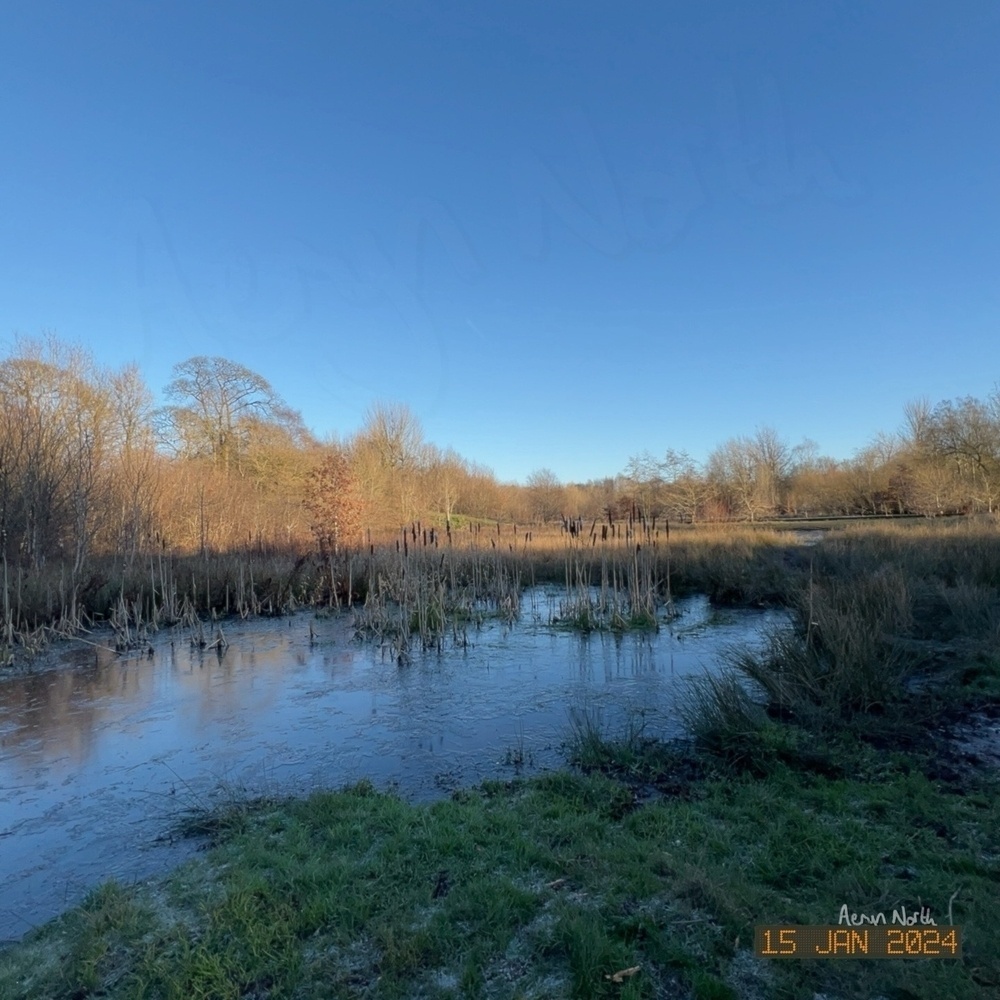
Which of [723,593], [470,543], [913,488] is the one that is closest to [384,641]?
[470,543]

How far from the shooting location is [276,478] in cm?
2219

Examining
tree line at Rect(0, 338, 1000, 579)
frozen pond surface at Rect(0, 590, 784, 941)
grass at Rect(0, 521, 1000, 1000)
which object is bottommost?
frozen pond surface at Rect(0, 590, 784, 941)

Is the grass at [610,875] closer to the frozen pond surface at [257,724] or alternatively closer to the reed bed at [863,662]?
the reed bed at [863,662]

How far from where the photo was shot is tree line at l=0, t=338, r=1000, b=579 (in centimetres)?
1059

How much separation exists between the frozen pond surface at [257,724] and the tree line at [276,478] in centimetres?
308

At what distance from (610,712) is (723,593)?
24.6 ft

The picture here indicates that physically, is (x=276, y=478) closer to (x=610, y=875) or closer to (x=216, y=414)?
(x=216, y=414)

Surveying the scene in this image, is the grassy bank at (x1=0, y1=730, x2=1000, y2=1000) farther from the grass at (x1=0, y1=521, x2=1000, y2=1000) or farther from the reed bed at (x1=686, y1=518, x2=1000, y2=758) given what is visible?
the reed bed at (x1=686, y1=518, x2=1000, y2=758)

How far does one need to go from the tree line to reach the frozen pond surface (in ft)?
10.1

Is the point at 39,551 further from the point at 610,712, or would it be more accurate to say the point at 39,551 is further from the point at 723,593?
the point at 723,593

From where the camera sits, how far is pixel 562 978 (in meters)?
1.97

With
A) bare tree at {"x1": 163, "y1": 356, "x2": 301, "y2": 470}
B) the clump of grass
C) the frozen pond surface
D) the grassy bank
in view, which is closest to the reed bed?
the clump of grass

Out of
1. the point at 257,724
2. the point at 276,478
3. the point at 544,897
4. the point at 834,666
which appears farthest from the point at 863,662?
the point at 276,478

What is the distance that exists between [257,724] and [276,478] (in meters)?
18.5
